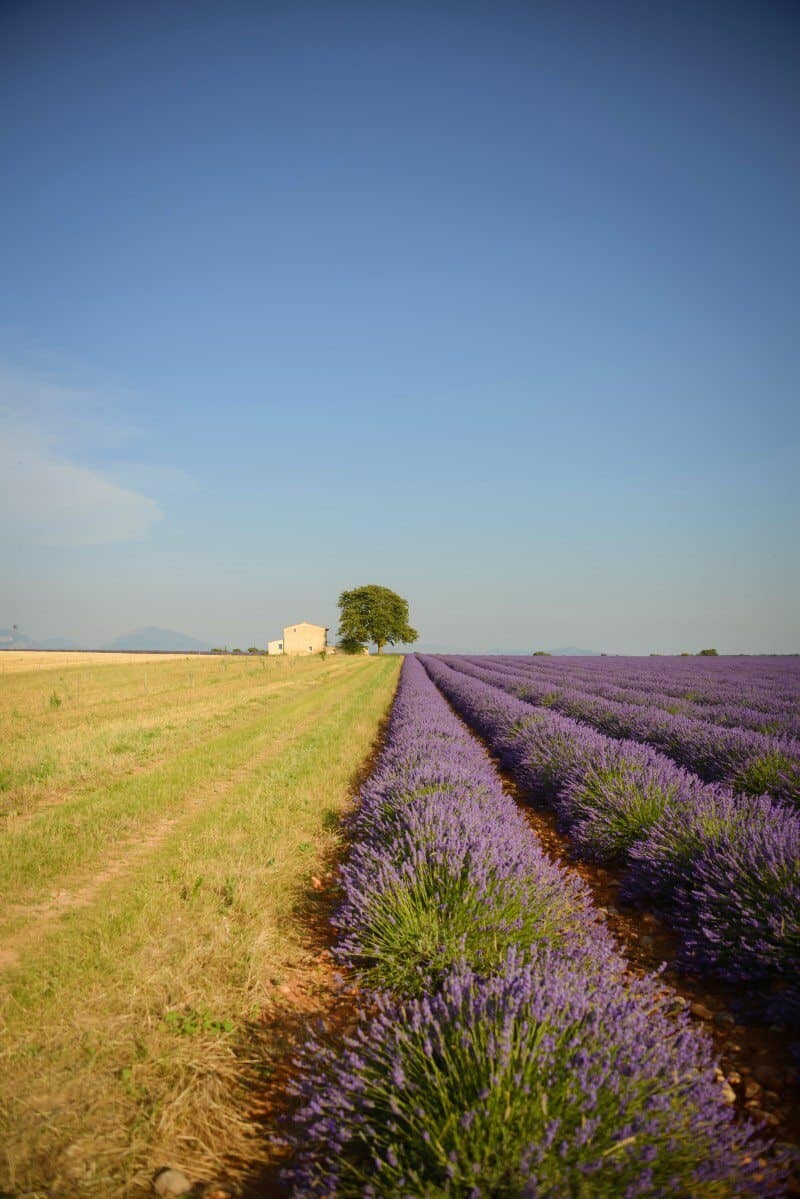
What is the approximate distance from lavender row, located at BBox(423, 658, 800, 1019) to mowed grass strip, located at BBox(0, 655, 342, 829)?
578cm

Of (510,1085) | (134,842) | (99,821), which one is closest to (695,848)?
(510,1085)

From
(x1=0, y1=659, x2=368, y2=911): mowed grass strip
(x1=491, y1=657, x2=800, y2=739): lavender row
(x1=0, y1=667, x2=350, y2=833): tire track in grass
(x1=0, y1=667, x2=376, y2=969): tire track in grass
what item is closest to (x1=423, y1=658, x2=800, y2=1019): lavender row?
(x1=491, y1=657, x2=800, y2=739): lavender row

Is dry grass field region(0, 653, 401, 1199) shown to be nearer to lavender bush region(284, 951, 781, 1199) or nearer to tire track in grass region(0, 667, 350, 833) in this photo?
tire track in grass region(0, 667, 350, 833)

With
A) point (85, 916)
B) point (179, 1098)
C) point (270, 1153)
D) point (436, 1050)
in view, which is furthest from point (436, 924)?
point (85, 916)

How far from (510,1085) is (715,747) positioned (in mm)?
5970

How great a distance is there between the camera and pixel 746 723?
8602 millimetres

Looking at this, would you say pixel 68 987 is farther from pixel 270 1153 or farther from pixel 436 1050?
pixel 436 1050

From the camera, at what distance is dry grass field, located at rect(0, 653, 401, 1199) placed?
2.00 m


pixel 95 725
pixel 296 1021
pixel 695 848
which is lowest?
pixel 296 1021

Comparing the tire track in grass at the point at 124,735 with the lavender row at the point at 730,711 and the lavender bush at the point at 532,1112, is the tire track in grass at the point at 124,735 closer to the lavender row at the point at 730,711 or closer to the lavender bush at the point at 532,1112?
the lavender bush at the point at 532,1112

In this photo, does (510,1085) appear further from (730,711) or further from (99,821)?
(730,711)

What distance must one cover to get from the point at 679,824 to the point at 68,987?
12.9 ft

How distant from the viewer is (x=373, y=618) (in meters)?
61.9

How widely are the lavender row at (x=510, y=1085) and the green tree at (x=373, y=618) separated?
2321 inches
